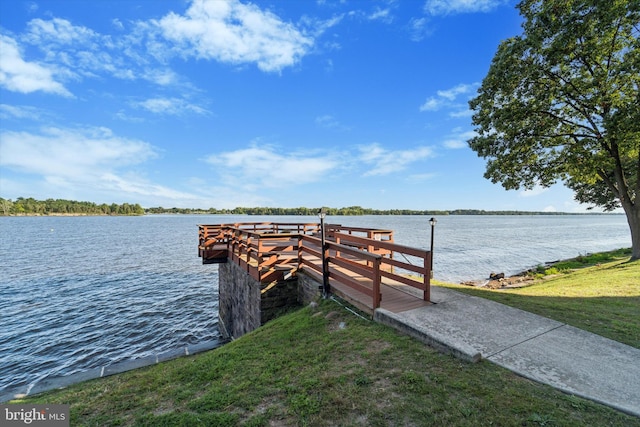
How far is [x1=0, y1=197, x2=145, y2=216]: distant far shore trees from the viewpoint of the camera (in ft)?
424

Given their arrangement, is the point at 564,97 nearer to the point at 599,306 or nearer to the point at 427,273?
the point at 599,306

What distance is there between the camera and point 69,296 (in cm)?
1564

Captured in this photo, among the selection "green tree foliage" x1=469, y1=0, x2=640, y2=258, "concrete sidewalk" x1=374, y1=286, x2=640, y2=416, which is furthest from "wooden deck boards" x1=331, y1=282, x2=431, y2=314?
"green tree foliage" x1=469, y1=0, x2=640, y2=258

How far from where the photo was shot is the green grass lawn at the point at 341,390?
9.53 ft

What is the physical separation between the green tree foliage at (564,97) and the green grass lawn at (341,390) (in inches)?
375

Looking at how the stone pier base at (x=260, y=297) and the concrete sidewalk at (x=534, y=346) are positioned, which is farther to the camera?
the stone pier base at (x=260, y=297)

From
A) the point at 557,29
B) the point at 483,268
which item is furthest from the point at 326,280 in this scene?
the point at 483,268

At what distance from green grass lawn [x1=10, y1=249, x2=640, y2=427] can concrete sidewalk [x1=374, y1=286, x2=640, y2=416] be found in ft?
0.64

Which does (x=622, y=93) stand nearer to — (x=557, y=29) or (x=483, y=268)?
(x=557, y=29)

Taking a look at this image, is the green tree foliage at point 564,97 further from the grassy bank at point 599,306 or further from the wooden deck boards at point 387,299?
the wooden deck boards at point 387,299

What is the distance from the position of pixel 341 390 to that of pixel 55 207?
598 ft

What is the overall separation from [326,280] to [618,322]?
5.48m

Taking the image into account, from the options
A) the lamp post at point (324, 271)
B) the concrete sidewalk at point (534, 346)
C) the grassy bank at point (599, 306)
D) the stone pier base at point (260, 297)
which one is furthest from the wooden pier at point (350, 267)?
the grassy bank at point (599, 306)

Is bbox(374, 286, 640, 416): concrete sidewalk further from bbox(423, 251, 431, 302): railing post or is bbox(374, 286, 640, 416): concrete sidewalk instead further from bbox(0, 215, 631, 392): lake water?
bbox(0, 215, 631, 392): lake water
